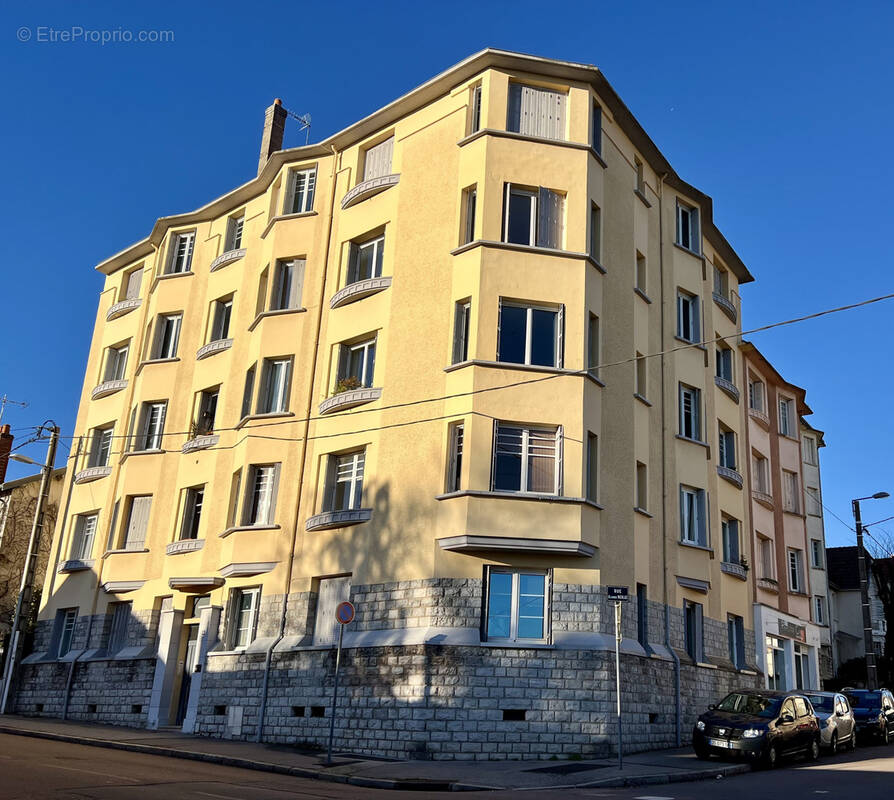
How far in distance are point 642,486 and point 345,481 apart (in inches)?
304

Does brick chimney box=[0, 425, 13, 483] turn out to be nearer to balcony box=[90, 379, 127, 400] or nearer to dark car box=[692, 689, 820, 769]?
balcony box=[90, 379, 127, 400]

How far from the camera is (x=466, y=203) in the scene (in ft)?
77.6

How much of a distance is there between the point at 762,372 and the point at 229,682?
80.3 feet

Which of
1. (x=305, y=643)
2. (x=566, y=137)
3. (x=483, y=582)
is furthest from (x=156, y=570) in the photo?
(x=566, y=137)

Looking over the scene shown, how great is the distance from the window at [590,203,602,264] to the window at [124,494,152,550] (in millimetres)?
16185

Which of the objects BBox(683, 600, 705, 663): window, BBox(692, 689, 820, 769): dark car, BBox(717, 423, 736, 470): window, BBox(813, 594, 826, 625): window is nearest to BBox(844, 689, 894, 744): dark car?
BBox(683, 600, 705, 663): window

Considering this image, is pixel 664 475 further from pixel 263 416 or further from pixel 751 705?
pixel 263 416

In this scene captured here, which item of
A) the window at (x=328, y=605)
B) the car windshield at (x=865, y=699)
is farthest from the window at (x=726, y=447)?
the window at (x=328, y=605)

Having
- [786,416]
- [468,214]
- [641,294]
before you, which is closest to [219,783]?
[468,214]

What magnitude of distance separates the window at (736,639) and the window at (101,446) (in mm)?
21420

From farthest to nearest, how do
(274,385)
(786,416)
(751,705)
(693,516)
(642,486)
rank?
1. (786,416)
2. (693,516)
3. (274,385)
4. (642,486)
5. (751,705)

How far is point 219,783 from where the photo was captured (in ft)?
44.8

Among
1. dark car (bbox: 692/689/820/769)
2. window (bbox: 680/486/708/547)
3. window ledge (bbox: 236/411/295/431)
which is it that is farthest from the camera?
window (bbox: 680/486/708/547)

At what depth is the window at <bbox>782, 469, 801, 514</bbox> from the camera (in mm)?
39438
